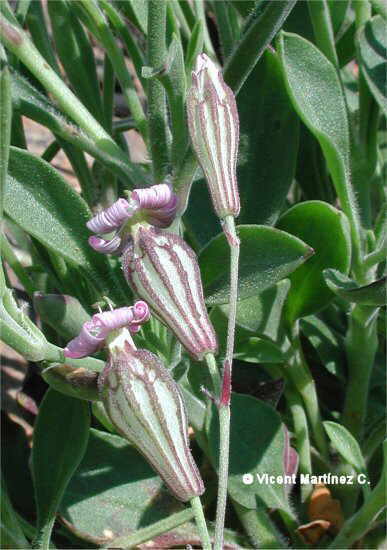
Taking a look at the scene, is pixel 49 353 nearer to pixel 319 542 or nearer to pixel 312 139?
pixel 319 542

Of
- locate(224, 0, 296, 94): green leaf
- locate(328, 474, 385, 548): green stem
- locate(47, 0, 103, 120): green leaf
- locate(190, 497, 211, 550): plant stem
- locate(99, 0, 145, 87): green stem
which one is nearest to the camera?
locate(190, 497, 211, 550): plant stem

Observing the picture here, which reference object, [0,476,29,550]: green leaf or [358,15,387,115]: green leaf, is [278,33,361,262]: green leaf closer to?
[358,15,387,115]: green leaf

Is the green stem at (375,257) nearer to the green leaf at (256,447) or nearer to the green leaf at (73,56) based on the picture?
the green leaf at (256,447)

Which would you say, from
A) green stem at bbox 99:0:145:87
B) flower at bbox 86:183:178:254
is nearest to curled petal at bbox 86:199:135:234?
flower at bbox 86:183:178:254

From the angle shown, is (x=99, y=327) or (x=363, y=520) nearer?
(x=99, y=327)

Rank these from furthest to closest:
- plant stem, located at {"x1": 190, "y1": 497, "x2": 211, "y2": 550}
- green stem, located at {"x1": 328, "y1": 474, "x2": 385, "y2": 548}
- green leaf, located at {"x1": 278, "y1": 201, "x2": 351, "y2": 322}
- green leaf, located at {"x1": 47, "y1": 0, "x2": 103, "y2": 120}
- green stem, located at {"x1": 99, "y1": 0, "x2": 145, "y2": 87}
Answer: green leaf, located at {"x1": 47, "y1": 0, "x2": 103, "y2": 120}
green stem, located at {"x1": 99, "y1": 0, "x2": 145, "y2": 87}
green leaf, located at {"x1": 278, "y1": 201, "x2": 351, "y2": 322}
green stem, located at {"x1": 328, "y1": 474, "x2": 385, "y2": 548}
plant stem, located at {"x1": 190, "y1": 497, "x2": 211, "y2": 550}

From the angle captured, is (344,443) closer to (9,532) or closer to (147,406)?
(147,406)

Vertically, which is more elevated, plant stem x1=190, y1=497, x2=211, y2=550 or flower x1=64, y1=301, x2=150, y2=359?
flower x1=64, y1=301, x2=150, y2=359

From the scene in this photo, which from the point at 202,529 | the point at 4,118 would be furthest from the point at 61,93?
the point at 202,529
